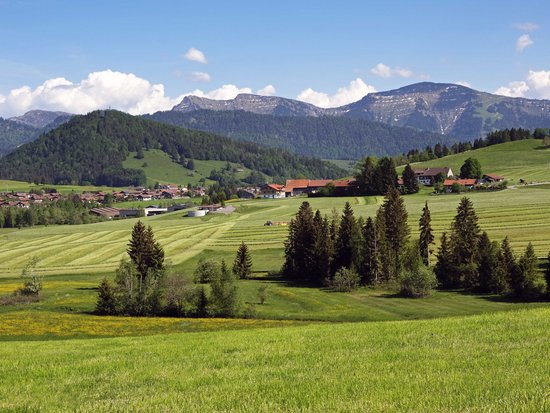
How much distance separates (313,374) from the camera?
49.2 feet

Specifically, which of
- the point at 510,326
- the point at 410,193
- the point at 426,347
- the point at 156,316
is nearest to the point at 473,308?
the point at 156,316

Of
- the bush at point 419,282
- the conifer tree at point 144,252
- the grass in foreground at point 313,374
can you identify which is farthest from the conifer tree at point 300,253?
the grass in foreground at point 313,374

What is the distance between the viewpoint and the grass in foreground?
11.8 m

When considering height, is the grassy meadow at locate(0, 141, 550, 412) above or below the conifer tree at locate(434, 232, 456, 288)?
above

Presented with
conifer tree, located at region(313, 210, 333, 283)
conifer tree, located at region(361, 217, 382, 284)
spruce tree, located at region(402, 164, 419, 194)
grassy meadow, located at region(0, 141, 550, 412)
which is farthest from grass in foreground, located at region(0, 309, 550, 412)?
spruce tree, located at region(402, 164, 419, 194)

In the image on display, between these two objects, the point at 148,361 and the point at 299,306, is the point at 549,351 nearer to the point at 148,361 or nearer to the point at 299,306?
the point at 148,361

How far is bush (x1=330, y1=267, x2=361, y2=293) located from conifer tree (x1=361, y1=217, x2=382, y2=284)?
3.01m

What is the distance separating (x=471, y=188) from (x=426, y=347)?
187985 mm

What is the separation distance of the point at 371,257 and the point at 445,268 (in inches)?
466

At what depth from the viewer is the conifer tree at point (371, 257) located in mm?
91438

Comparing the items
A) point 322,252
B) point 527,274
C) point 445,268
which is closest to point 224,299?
point 322,252

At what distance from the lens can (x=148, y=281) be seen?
69750 mm

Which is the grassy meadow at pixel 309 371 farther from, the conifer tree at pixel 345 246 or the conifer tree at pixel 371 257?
the conifer tree at pixel 345 246

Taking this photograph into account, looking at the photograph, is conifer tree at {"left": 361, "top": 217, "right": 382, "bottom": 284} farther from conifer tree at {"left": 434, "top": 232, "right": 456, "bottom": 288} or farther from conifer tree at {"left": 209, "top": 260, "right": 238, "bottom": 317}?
conifer tree at {"left": 209, "top": 260, "right": 238, "bottom": 317}
